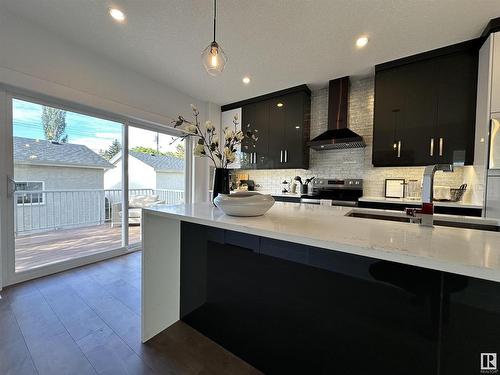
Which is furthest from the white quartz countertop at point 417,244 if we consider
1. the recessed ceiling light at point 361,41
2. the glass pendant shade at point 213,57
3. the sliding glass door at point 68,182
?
the recessed ceiling light at point 361,41

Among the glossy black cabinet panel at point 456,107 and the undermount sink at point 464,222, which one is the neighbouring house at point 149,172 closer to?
the undermount sink at point 464,222

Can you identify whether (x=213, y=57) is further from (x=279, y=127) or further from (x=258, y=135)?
(x=258, y=135)

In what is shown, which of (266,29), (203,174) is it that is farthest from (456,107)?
(203,174)

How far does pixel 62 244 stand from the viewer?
2748mm

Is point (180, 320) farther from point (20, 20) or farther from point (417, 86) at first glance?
point (417, 86)

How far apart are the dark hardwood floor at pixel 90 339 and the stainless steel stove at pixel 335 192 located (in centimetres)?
251

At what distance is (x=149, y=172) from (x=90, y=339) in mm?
2541

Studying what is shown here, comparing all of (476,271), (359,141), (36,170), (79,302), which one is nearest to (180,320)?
(79,302)

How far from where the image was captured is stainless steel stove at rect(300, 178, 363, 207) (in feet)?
10.8

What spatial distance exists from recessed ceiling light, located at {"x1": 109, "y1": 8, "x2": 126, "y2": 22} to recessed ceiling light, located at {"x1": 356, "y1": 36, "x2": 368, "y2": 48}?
2.44 m

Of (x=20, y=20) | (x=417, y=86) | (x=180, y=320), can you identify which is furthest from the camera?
(x=417, y=86)

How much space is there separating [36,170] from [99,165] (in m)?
0.63

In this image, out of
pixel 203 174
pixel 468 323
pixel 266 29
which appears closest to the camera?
pixel 468 323

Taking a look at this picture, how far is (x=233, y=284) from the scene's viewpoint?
1.39m
